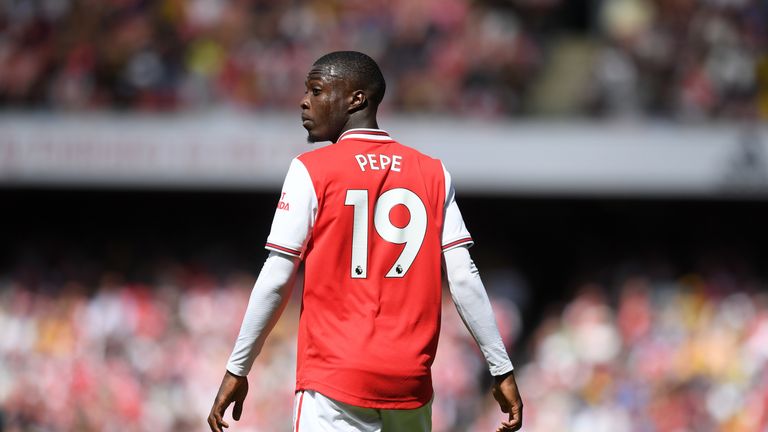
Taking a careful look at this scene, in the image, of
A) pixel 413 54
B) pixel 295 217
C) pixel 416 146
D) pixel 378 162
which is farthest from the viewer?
pixel 413 54

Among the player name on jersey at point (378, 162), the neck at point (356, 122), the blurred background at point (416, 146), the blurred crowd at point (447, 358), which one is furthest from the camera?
the blurred background at point (416, 146)

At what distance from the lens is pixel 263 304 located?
3.89 meters

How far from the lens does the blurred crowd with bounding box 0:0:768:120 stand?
38.8 feet

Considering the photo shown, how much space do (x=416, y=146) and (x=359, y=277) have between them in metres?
8.15

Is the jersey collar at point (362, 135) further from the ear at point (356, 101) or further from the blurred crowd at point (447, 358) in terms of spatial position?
the blurred crowd at point (447, 358)

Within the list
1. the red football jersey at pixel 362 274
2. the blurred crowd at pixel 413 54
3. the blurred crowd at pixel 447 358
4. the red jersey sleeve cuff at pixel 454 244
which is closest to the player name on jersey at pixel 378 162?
the red football jersey at pixel 362 274

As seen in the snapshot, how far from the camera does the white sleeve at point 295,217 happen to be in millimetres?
3873

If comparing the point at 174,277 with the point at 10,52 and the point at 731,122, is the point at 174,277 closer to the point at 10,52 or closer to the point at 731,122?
the point at 10,52

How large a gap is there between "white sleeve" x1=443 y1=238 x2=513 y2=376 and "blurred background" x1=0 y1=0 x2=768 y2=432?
6265 millimetres

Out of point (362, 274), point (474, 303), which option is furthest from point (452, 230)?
point (362, 274)

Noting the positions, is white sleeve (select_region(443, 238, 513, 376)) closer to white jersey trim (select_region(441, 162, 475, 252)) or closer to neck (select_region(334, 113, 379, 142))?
white jersey trim (select_region(441, 162, 475, 252))

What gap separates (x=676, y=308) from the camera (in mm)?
11281

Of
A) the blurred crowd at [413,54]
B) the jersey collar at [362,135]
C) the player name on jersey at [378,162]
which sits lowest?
the player name on jersey at [378,162]

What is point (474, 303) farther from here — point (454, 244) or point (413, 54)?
point (413, 54)
